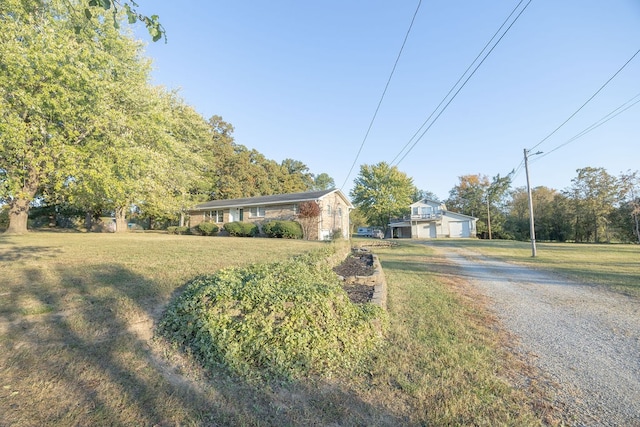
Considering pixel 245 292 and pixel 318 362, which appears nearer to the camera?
pixel 318 362

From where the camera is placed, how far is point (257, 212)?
931 inches

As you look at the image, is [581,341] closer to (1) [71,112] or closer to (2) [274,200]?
(1) [71,112]

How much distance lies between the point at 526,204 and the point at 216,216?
45.4 meters

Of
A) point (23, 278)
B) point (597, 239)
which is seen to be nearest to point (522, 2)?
point (23, 278)

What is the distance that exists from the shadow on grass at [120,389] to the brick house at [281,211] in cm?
1785

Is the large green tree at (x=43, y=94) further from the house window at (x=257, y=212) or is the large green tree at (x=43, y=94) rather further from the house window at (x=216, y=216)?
the house window at (x=216, y=216)

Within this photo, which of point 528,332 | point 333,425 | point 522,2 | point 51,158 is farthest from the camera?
point 51,158

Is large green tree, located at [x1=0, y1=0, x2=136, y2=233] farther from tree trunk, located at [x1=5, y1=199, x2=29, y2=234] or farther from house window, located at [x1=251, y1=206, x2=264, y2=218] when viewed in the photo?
house window, located at [x1=251, y1=206, x2=264, y2=218]

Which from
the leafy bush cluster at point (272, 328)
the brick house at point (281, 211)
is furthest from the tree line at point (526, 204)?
the leafy bush cluster at point (272, 328)

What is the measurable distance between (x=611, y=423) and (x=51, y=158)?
15743 millimetres

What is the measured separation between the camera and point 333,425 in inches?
77.7

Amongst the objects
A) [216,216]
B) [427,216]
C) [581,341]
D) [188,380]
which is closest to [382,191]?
[427,216]

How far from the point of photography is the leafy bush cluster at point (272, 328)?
2582mm

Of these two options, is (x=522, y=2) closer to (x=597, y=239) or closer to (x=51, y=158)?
(x=51, y=158)
